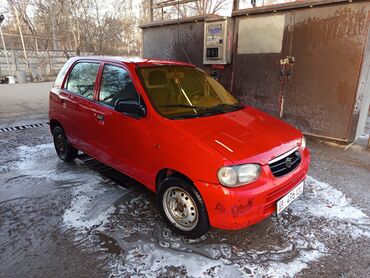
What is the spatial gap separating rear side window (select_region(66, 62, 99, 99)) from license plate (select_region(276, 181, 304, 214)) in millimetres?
2528

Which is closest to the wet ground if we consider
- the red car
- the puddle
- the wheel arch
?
the puddle

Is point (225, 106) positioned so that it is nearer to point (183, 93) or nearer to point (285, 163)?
point (183, 93)

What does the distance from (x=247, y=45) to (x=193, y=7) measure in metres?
6.02

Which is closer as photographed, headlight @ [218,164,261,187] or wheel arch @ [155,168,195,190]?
headlight @ [218,164,261,187]

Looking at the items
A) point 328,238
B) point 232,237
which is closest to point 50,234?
point 232,237

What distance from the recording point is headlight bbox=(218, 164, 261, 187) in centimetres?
232

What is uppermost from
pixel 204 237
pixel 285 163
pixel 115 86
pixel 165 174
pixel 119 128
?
pixel 115 86

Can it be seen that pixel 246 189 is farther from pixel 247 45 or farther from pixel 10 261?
pixel 247 45

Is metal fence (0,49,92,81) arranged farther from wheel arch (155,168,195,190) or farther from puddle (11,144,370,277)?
wheel arch (155,168,195,190)

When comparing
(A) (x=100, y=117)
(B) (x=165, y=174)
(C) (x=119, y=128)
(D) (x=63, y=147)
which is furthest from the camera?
(D) (x=63, y=147)

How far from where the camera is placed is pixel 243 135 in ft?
8.86

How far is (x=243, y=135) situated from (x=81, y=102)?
2.25 meters

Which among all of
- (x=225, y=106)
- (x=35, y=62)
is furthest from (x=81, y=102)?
(x=35, y=62)

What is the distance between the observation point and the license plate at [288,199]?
2.60 metres
